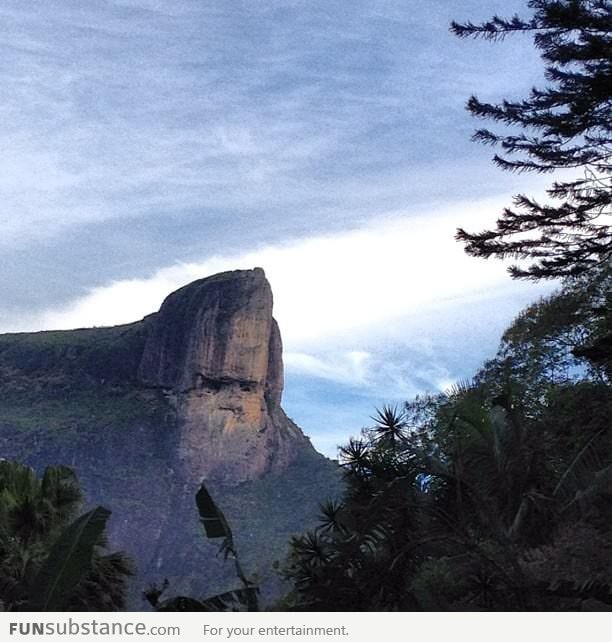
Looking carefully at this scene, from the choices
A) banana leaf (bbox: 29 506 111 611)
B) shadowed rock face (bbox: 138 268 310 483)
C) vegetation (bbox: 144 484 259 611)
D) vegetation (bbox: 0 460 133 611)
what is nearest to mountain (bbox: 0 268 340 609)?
shadowed rock face (bbox: 138 268 310 483)

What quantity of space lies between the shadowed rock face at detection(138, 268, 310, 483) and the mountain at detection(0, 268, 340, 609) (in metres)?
0.10

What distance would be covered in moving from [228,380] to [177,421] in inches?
293

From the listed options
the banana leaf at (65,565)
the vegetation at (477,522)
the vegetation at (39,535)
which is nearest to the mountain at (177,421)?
the vegetation at (39,535)

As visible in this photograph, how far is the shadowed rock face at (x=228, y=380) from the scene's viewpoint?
102312mm

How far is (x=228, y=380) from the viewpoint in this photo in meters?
102

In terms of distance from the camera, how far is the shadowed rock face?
336 feet

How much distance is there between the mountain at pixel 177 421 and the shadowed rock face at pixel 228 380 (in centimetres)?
10

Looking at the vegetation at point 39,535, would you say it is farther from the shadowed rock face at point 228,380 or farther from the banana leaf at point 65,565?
the shadowed rock face at point 228,380

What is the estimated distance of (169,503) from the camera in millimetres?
100375

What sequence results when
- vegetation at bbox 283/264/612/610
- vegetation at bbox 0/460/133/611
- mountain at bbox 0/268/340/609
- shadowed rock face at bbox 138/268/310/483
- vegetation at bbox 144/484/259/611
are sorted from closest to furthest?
vegetation at bbox 144/484/259/611 < vegetation at bbox 283/264/612/610 < vegetation at bbox 0/460/133/611 < mountain at bbox 0/268/340/609 < shadowed rock face at bbox 138/268/310/483

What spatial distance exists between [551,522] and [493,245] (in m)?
4.79

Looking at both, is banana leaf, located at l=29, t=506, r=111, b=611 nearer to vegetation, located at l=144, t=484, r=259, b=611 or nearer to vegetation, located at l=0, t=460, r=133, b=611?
vegetation, located at l=144, t=484, r=259, b=611
